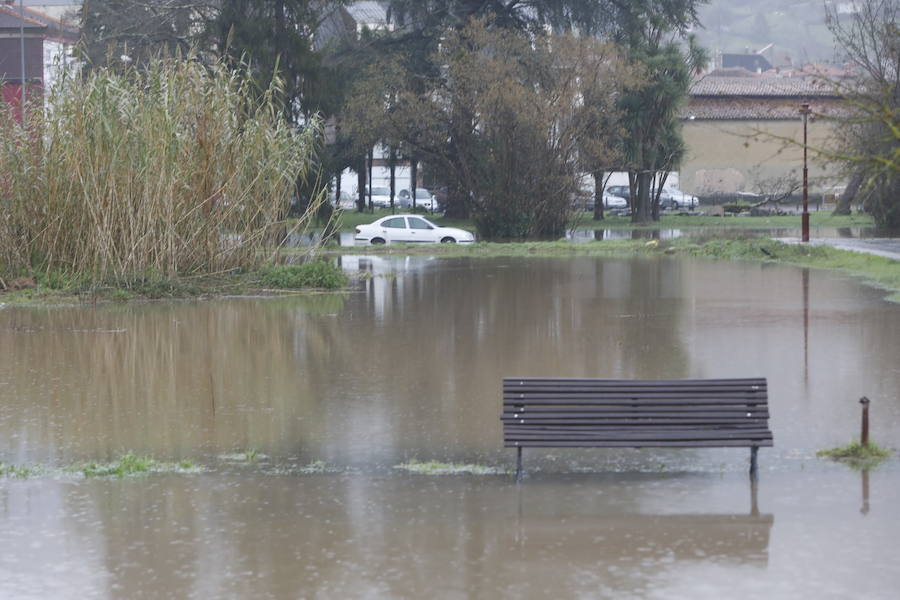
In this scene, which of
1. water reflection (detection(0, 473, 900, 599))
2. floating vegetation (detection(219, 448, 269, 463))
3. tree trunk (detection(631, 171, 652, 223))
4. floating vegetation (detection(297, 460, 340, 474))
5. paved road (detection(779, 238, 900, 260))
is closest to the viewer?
water reflection (detection(0, 473, 900, 599))

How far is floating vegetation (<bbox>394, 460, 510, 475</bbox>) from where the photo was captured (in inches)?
372

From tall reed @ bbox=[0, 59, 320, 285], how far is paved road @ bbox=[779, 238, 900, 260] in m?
16.0

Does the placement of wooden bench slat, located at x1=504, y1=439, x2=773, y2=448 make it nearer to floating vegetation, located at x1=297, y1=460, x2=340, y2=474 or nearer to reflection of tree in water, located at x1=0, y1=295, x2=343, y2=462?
floating vegetation, located at x1=297, y1=460, x2=340, y2=474

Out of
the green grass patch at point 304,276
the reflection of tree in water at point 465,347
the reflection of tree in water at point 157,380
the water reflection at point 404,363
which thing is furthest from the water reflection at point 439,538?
the green grass patch at point 304,276

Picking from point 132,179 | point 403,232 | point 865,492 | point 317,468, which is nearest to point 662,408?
point 865,492

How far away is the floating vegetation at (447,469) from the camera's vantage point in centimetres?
945

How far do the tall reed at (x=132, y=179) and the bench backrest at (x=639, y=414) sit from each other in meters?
13.1

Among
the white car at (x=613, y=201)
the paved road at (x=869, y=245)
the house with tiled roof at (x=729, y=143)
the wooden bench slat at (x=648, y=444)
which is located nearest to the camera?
the wooden bench slat at (x=648, y=444)

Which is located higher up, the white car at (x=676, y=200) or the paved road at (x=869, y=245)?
the white car at (x=676, y=200)

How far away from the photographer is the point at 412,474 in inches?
370

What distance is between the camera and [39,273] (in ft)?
71.9

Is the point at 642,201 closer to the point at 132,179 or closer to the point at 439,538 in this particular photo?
the point at 132,179

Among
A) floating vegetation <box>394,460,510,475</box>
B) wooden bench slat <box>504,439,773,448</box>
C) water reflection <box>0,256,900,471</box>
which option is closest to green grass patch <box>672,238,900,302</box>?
water reflection <box>0,256,900,471</box>

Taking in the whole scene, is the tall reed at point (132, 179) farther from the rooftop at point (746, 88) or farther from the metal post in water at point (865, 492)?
the rooftop at point (746, 88)
